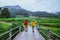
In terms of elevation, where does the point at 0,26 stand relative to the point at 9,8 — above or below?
below

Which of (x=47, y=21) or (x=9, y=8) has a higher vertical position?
(x=9, y=8)

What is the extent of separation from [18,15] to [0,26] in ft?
8.49

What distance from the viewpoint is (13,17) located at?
68.9 feet

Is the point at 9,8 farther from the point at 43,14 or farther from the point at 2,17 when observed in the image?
the point at 43,14

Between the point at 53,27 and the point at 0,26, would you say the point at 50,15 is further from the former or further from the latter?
the point at 0,26

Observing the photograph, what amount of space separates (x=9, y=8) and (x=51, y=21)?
20.8 feet

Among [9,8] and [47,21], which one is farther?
[47,21]

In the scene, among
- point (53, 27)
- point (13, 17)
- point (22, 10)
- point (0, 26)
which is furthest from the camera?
point (22, 10)

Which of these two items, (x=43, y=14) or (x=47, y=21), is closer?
(x=43, y=14)

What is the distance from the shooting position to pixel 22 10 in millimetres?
26688

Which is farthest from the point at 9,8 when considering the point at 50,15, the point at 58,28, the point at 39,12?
the point at 58,28

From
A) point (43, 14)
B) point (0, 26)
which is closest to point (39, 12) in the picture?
point (43, 14)

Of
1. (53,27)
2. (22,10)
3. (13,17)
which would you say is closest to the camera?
(13,17)

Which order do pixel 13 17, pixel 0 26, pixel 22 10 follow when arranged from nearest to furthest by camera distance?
pixel 13 17
pixel 0 26
pixel 22 10
